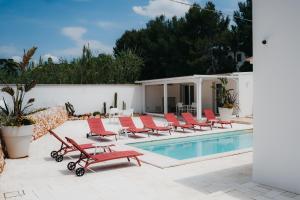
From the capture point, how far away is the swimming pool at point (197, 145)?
38.4 ft

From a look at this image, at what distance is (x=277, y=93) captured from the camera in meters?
6.18

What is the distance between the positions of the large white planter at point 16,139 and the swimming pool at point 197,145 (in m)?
4.21

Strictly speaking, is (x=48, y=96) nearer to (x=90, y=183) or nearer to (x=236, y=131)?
(x=236, y=131)

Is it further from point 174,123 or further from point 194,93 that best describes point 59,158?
point 194,93

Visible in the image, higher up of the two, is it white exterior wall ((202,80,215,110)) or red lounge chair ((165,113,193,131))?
white exterior wall ((202,80,215,110))

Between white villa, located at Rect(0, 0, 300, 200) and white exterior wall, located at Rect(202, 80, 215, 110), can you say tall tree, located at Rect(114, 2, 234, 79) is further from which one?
white villa, located at Rect(0, 0, 300, 200)

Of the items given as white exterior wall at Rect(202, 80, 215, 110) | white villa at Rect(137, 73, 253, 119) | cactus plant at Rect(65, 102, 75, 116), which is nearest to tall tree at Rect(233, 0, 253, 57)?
white villa at Rect(137, 73, 253, 119)

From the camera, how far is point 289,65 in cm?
596

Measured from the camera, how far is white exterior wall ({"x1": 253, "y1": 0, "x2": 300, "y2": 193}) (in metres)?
5.89

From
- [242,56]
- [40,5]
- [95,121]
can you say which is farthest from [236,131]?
[40,5]

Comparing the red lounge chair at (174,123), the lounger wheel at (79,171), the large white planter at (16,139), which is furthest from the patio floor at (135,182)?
the red lounge chair at (174,123)

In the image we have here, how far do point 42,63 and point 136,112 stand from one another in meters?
9.58

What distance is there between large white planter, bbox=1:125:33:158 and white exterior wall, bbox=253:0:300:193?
6811 millimetres

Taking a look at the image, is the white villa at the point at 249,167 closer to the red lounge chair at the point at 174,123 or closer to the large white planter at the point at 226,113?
the red lounge chair at the point at 174,123
